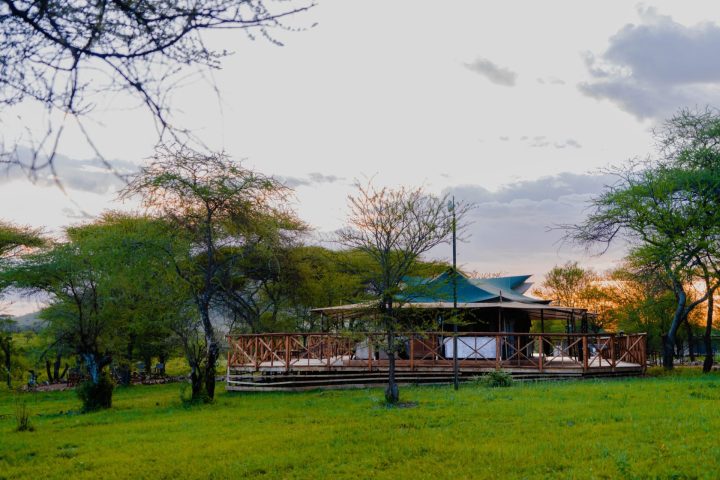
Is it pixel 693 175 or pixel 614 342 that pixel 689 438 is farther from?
pixel 693 175

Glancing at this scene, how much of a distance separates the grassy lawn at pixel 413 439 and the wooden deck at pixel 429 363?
4.55 metres

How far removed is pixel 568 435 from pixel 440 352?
13.1 m

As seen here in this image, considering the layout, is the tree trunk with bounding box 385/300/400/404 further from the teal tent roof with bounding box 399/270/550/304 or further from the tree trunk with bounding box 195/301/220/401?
Answer: the tree trunk with bounding box 195/301/220/401

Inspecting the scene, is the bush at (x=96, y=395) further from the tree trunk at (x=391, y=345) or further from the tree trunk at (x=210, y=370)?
the tree trunk at (x=391, y=345)

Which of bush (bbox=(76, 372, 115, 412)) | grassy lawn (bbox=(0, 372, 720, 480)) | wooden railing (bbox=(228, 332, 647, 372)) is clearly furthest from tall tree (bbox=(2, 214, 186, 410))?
grassy lawn (bbox=(0, 372, 720, 480))

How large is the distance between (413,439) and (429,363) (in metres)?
10.9

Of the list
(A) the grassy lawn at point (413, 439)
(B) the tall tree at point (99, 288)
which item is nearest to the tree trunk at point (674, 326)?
(A) the grassy lawn at point (413, 439)

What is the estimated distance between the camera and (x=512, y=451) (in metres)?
8.55

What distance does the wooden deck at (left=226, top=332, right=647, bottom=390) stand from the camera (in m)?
19.9

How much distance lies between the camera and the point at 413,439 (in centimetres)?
966

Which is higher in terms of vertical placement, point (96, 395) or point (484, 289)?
point (484, 289)

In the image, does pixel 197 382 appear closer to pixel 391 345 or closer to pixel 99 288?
pixel 391 345

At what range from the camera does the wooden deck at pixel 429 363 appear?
65.2 ft

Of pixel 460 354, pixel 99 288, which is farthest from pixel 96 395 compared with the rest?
pixel 460 354
